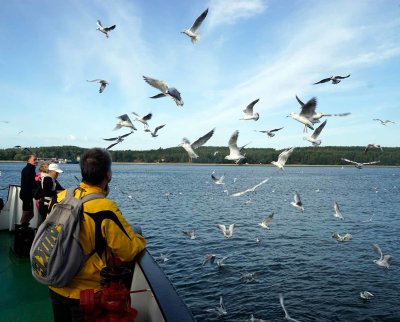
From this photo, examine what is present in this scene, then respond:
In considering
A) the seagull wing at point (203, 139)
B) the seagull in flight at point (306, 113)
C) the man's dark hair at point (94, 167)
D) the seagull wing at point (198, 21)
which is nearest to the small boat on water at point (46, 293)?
the man's dark hair at point (94, 167)

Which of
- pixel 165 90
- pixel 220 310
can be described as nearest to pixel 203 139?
pixel 165 90

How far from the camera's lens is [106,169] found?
8.66 feet

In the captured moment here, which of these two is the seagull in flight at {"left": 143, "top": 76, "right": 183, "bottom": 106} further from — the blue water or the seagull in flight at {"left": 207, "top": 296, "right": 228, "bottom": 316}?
the blue water

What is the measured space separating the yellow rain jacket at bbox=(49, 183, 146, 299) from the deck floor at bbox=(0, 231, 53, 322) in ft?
7.40

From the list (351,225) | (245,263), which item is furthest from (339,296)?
(351,225)

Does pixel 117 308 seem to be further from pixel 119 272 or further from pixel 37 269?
pixel 37 269

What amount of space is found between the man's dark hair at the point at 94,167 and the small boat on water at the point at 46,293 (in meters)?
1.09

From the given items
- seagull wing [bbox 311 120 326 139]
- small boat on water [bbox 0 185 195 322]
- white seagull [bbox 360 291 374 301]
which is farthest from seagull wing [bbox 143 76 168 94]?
white seagull [bbox 360 291 374 301]

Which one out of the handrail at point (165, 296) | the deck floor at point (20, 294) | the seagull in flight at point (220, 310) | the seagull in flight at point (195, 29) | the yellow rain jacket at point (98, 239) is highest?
the seagull in flight at point (195, 29)

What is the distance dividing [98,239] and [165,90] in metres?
3.70

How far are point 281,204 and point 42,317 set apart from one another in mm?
25946

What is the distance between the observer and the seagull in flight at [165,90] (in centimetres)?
569

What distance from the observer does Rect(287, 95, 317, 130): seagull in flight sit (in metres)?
7.74

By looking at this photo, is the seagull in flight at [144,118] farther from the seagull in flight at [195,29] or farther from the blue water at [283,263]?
the blue water at [283,263]
